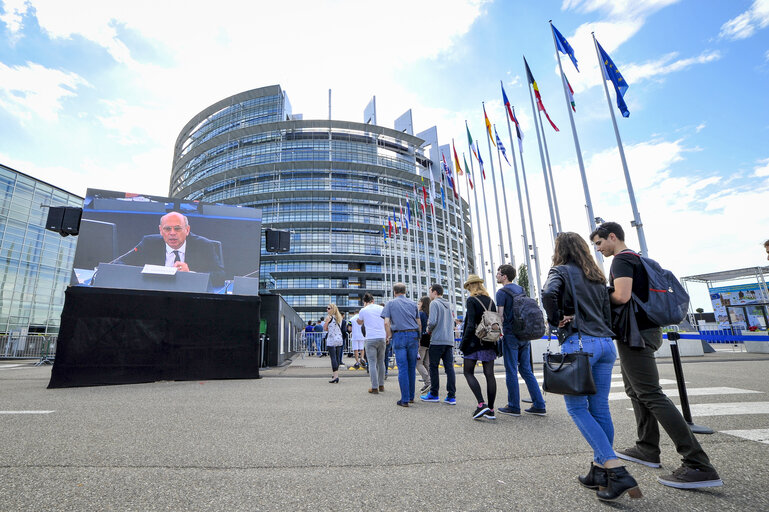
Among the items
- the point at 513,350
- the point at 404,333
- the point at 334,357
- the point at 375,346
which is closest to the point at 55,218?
the point at 334,357

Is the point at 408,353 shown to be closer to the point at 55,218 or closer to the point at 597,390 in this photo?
the point at 597,390

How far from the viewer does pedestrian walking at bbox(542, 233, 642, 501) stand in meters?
2.32

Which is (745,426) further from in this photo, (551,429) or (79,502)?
(79,502)

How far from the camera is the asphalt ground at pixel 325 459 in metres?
2.14

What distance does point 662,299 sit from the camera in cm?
274

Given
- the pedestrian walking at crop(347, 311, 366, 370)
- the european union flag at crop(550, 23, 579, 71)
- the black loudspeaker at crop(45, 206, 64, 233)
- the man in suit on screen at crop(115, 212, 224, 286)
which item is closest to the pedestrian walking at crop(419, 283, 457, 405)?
the pedestrian walking at crop(347, 311, 366, 370)

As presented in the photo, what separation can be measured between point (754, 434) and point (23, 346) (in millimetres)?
26537

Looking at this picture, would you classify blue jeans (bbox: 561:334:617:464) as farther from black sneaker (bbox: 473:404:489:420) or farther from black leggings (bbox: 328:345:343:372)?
black leggings (bbox: 328:345:343:372)

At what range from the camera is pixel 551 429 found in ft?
13.0

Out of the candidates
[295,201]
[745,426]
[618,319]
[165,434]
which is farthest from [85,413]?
[295,201]

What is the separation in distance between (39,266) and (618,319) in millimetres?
39029

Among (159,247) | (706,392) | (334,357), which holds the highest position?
(159,247)

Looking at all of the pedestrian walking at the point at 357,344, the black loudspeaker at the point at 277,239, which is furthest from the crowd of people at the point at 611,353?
the black loudspeaker at the point at 277,239

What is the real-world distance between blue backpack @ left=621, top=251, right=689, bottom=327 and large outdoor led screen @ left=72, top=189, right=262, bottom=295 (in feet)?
31.8
